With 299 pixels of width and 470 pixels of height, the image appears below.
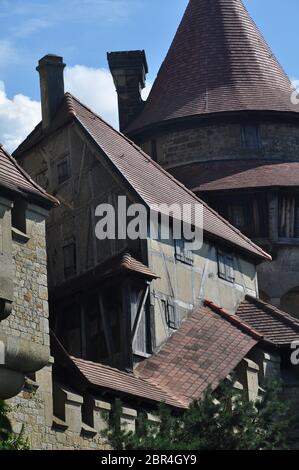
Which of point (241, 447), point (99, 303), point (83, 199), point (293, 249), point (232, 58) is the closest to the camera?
point (241, 447)

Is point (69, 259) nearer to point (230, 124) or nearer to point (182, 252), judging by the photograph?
point (182, 252)

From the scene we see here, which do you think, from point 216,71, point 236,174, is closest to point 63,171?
point 236,174

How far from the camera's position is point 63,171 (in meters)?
29.7

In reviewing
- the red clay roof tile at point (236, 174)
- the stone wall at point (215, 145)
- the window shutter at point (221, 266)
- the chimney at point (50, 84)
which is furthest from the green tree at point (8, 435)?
the stone wall at point (215, 145)

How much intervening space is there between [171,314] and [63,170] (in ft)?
13.8

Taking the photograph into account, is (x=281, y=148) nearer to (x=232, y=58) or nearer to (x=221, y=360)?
(x=232, y=58)

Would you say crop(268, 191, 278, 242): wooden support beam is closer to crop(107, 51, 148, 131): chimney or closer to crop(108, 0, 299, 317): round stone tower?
crop(108, 0, 299, 317): round stone tower

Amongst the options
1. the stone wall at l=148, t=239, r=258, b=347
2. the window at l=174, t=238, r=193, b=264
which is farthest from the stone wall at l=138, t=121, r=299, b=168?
the window at l=174, t=238, r=193, b=264

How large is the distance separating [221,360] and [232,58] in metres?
13.9

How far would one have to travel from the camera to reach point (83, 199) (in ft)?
94.9

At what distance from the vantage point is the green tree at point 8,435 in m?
18.9

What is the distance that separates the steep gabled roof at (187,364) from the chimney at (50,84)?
5.46 m

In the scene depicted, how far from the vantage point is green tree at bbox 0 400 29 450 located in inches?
746

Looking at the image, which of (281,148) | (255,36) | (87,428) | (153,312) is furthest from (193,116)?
(87,428)
